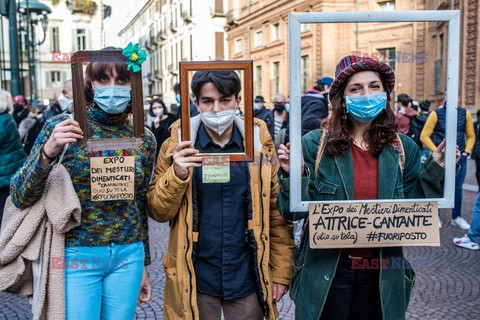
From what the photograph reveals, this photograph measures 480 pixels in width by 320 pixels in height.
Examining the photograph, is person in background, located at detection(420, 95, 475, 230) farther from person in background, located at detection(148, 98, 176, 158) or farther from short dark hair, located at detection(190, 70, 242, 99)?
short dark hair, located at detection(190, 70, 242, 99)

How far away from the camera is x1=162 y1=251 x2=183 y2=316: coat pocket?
230 cm

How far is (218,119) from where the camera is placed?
220 centimetres

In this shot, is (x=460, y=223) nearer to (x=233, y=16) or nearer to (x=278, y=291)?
(x=278, y=291)

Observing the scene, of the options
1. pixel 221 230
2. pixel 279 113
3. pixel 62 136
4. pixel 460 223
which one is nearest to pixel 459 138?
pixel 460 223

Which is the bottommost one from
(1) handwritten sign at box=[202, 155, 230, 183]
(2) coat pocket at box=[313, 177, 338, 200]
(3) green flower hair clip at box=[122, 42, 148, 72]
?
(2) coat pocket at box=[313, 177, 338, 200]

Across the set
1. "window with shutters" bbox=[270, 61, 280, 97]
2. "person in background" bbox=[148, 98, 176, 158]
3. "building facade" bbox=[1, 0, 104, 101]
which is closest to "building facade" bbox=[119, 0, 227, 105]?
"person in background" bbox=[148, 98, 176, 158]

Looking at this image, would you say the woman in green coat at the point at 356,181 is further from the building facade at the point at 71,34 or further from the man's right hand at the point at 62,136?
the building facade at the point at 71,34

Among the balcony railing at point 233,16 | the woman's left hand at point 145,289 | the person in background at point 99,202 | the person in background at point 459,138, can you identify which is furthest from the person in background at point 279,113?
the balcony railing at point 233,16

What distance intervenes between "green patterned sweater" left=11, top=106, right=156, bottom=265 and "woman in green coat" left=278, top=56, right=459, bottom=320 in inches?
28.1

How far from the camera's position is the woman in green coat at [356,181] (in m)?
2.13

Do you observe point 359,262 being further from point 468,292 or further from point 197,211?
point 468,292

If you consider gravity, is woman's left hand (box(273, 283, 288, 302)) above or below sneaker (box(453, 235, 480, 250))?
above

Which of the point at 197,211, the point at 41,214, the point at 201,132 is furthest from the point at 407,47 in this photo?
the point at 41,214

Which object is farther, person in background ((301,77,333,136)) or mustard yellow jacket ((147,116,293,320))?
person in background ((301,77,333,136))
